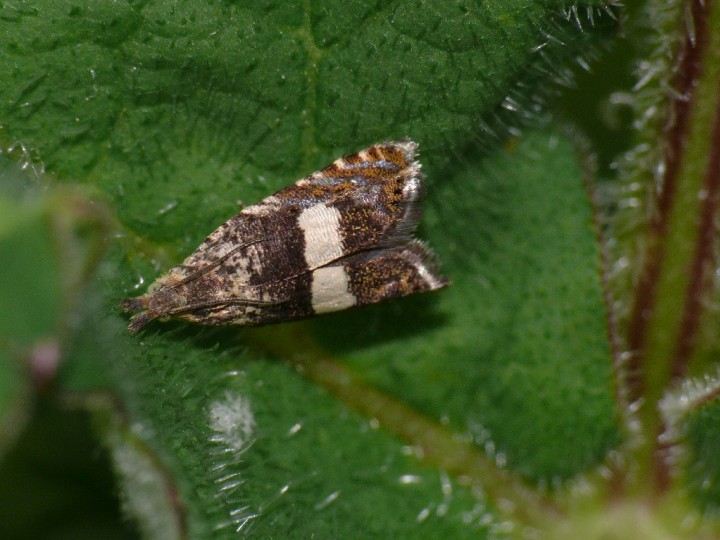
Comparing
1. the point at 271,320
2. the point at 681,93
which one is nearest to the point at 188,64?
the point at 271,320

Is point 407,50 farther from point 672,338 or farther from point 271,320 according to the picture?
point 672,338

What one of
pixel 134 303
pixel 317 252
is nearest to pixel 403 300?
pixel 317 252

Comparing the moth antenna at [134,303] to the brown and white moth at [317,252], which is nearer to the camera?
the moth antenna at [134,303]

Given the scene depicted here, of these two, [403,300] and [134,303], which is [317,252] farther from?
[134,303]

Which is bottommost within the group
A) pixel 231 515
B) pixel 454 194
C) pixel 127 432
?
pixel 231 515
